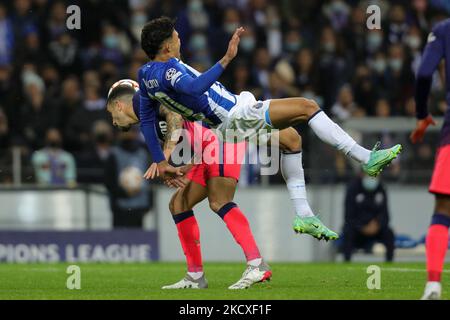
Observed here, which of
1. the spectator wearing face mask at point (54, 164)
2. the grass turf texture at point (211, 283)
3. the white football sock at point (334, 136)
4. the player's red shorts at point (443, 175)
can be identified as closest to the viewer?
the player's red shorts at point (443, 175)

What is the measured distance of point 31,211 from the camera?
1927cm

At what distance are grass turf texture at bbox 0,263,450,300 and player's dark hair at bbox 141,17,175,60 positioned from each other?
7.12 ft

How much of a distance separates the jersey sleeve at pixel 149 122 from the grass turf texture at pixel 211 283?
1.30 m

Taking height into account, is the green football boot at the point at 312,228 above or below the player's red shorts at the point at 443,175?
below

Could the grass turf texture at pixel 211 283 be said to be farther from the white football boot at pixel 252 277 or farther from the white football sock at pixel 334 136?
the white football sock at pixel 334 136

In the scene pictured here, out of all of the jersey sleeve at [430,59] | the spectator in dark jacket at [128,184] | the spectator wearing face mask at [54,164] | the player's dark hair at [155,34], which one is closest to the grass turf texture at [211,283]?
the jersey sleeve at [430,59]

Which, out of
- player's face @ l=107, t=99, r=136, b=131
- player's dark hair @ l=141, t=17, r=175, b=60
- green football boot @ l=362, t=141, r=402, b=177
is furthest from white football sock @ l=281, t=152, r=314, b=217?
player's face @ l=107, t=99, r=136, b=131

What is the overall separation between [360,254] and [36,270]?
5361mm

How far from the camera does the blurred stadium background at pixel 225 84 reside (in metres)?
18.8

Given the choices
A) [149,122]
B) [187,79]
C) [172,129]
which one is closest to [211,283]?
[172,129]

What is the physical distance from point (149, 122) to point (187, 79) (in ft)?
2.60

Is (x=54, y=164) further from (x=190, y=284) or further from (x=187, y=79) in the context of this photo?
(x=187, y=79)

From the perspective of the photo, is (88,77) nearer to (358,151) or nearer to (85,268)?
(85,268)
